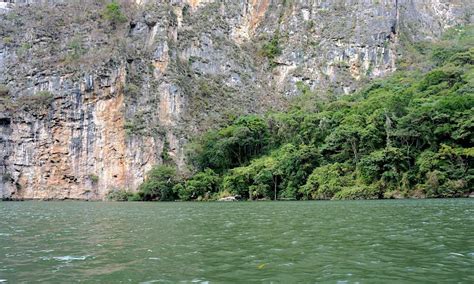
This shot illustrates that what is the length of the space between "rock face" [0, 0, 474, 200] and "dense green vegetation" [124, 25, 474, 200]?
9.94m

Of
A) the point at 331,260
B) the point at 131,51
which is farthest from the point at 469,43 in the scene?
the point at 331,260

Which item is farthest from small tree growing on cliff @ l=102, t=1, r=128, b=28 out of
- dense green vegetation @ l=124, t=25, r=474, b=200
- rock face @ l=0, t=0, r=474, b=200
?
dense green vegetation @ l=124, t=25, r=474, b=200

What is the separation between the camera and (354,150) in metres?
61.2

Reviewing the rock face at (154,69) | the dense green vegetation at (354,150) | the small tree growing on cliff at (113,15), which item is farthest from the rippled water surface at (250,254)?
the small tree growing on cliff at (113,15)

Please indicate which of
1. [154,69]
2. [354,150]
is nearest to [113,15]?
[154,69]

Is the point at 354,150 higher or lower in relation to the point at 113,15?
lower

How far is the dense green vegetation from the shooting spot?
51.2m

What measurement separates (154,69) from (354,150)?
44.0 meters

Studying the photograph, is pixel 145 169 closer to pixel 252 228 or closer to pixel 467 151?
pixel 467 151

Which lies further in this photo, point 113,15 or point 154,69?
point 113,15

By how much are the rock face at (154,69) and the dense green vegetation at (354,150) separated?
9.94m

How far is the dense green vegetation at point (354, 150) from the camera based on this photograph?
51.2m

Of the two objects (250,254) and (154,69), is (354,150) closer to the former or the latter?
(154,69)

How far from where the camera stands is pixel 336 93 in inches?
3952
